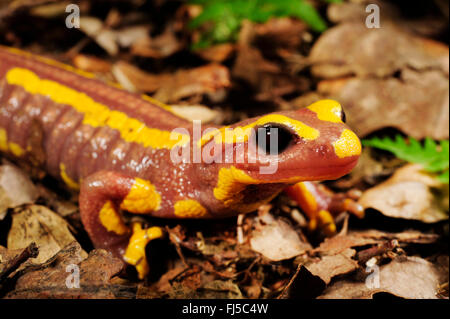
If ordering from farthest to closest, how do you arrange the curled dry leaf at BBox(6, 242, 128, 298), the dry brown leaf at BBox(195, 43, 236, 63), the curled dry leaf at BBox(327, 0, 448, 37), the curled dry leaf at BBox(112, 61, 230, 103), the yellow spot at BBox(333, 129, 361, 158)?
1. the dry brown leaf at BBox(195, 43, 236, 63)
2. the curled dry leaf at BBox(327, 0, 448, 37)
3. the curled dry leaf at BBox(112, 61, 230, 103)
4. the yellow spot at BBox(333, 129, 361, 158)
5. the curled dry leaf at BBox(6, 242, 128, 298)

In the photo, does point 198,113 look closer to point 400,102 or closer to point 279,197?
point 279,197

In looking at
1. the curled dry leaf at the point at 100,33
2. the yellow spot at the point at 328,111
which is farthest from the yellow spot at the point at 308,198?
the curled dry leaf at the point at 100,33

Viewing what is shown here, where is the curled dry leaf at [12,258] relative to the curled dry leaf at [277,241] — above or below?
above

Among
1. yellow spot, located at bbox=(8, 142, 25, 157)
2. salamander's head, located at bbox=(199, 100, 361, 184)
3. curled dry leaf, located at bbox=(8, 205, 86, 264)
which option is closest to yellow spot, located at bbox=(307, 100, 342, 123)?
salamander's head, located at bbox=(199, 100, 361, 184)

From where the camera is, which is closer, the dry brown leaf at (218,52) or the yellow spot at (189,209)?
the yellow spot at (189,209)

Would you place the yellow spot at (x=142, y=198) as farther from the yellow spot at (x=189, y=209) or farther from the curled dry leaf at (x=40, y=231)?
the curled dry leaf at (x=40, y=231)

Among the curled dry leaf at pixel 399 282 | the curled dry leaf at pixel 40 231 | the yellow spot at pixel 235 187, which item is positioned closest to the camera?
the curled dry leaf at pixel 399 282

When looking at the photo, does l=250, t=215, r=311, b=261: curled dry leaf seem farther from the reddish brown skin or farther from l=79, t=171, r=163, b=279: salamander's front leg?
l=79, t=171, r=163, b=279: salamander's front leg
